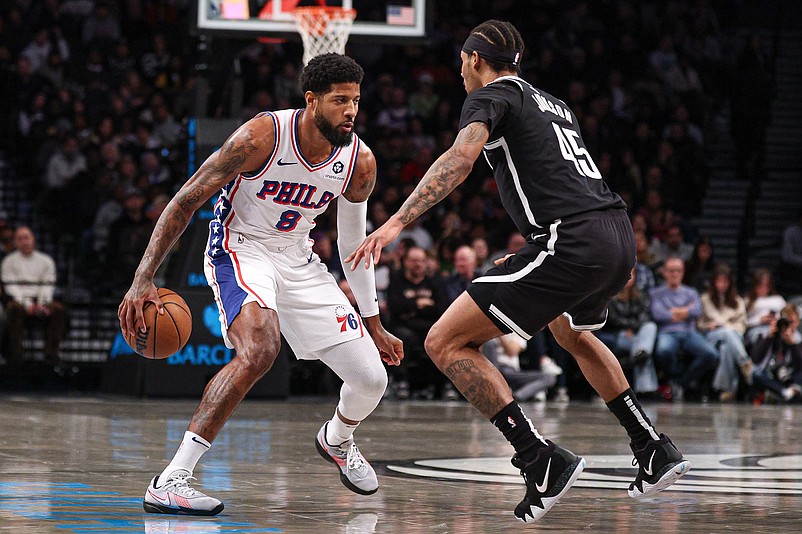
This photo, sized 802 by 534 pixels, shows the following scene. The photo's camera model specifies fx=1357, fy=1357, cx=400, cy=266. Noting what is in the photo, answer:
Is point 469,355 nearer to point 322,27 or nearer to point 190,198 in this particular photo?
point 190,198

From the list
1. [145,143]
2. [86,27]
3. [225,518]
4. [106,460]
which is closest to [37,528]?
[225,518]

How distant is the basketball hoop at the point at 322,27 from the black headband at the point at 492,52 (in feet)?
22.2

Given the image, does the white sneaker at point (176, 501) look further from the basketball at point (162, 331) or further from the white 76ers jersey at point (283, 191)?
the white 76ers jersey at point (283, 191)

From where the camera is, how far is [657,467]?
19.5ft

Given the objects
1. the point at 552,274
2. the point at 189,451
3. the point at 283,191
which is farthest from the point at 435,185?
the point at 189,451

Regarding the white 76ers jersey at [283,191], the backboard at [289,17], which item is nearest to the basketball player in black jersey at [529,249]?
the white 76ers jersey at [283,191]

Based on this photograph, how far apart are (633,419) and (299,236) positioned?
177 cm

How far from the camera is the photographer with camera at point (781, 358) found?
15.1m

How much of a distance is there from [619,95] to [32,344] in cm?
1014

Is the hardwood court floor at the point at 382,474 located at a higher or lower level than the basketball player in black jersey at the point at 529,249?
lower

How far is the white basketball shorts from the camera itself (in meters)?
6.20

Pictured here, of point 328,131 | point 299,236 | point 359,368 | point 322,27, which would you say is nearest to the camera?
point 328,131

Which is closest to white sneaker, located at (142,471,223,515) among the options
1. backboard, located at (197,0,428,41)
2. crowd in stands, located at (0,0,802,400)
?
backboard, located at (197,0,428,41)

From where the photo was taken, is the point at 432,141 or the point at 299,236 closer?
the point at 299,236
